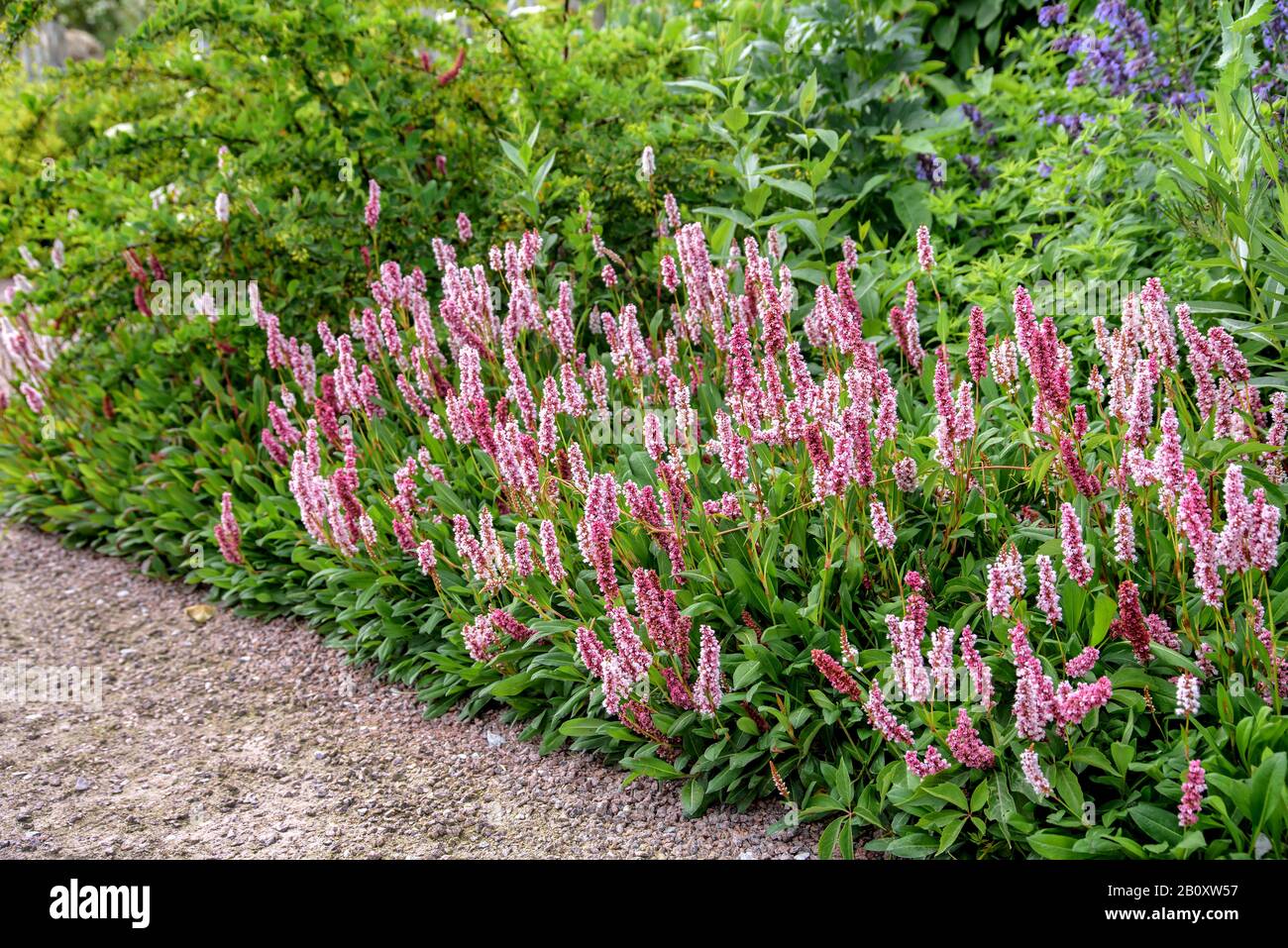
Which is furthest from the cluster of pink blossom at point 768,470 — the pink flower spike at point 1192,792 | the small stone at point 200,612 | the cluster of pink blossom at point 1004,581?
the small stone at point 200,612

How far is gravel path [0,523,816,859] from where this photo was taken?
310cm

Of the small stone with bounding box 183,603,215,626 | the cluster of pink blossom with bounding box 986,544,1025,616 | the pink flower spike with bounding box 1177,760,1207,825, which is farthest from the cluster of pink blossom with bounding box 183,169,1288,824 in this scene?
the small stone with bounding box 183,603,215,626

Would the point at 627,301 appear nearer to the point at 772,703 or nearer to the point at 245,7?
the point at 245,7

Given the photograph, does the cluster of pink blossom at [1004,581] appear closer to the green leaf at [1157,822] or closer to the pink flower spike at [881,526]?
the pink flower spike at [881,526]

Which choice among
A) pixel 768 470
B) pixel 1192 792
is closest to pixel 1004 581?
pixel 1192 792

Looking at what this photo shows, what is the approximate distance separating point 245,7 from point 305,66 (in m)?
0.45

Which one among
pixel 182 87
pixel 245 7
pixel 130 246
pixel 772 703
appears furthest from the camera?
pixel 182 87

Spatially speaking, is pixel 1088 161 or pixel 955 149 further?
pixel 955 149

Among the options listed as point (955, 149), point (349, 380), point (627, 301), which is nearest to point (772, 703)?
point (349, 380)

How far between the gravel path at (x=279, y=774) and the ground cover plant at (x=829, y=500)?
0.12m

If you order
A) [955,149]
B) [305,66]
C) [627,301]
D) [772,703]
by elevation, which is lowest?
[772,703]

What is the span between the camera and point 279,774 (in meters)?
3.55

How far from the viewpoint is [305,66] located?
5.37 meters

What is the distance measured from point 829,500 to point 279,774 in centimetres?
192
